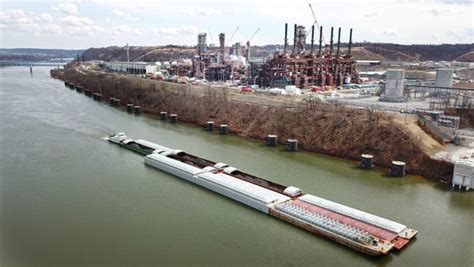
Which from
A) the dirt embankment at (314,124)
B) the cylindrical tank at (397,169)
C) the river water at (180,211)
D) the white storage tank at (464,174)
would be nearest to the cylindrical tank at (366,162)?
the river water at (180,211)

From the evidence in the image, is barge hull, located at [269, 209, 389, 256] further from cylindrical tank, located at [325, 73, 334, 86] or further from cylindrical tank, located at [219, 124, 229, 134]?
cylindrical tank, located at [325, 73, 334, 86]

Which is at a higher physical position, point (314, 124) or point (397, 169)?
point (314, 124)

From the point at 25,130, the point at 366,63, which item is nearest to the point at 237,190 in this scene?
the point at 25,130

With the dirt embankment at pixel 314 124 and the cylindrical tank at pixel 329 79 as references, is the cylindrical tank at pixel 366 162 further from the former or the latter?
the cylindrical tank at pixel 329 79

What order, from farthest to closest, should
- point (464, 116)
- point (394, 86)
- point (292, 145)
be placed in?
point (394, 86)
point (464, 116)
point (292, 145)

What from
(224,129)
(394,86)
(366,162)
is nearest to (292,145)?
(366,162)

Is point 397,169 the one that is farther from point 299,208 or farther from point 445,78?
point 445,78

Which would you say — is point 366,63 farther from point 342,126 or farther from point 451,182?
point 451,182
